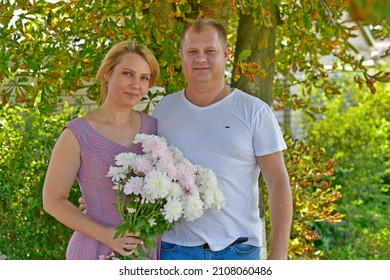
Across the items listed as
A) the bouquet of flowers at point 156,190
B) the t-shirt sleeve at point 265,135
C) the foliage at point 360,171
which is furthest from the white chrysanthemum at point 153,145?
the foliage at point 360,171

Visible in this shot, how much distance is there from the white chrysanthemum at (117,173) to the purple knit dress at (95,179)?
10cm

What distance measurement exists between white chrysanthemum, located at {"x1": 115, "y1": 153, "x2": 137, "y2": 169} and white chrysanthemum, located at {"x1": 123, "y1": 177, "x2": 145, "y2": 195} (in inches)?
2.8

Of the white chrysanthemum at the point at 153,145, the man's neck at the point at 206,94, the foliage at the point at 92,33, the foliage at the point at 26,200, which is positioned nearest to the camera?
the white chrysanthemum at the point at 153,145

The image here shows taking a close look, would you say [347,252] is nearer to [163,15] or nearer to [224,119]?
[163,15]

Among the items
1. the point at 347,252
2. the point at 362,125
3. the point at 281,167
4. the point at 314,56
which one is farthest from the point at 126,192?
the point at 362,125

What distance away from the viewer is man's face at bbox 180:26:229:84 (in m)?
2.74

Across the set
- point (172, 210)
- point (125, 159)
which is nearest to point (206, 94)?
point (125, 159)

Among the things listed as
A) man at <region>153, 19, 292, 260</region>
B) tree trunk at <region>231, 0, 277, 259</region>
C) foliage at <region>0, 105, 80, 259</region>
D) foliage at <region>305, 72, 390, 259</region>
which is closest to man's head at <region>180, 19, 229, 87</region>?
man at <region>153, 19, 292, 260</region>

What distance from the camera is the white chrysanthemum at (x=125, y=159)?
2508 mm

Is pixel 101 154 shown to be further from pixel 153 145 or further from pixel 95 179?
pixel 153 145

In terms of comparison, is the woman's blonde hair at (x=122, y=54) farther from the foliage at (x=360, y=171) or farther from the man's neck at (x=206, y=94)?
the foliage at (x=360, y=171)

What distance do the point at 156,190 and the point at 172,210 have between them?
9 centimetres

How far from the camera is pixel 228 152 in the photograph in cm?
269

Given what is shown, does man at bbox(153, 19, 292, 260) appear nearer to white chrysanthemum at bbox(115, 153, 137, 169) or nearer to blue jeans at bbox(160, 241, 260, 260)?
blue jeans at bbox(160, 241, 260, 260)
